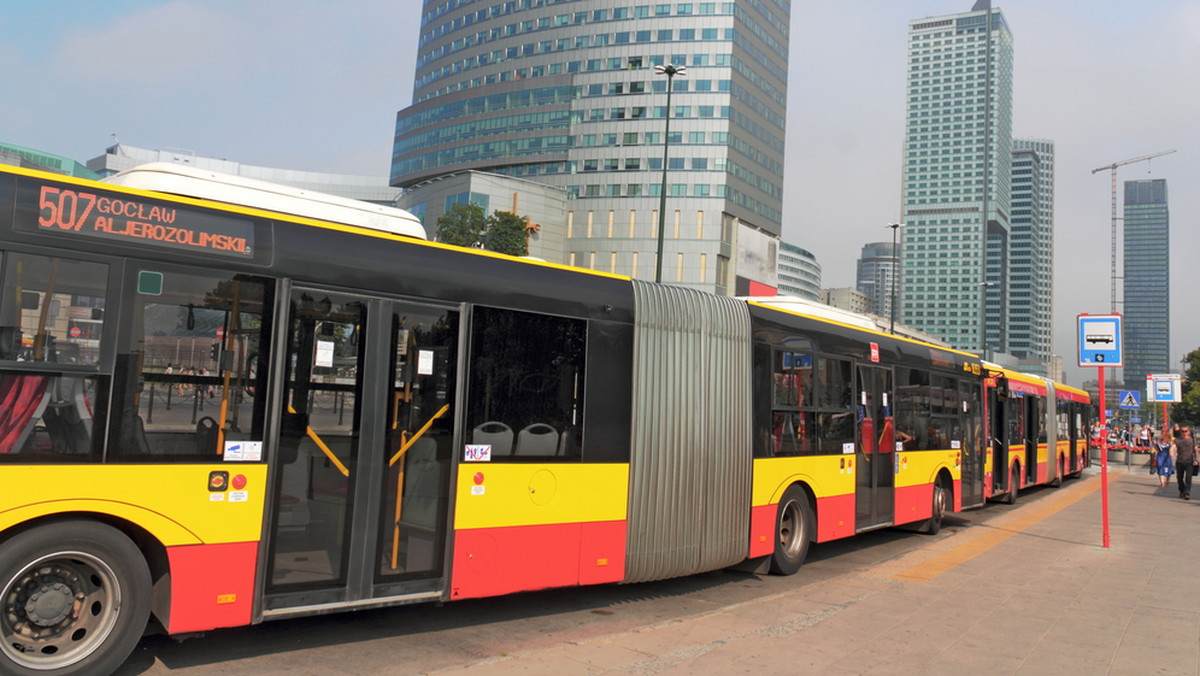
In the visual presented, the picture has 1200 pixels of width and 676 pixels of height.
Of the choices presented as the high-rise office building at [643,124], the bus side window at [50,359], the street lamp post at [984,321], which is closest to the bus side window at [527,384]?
the bus side window at [50,359]

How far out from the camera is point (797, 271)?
179750 mm

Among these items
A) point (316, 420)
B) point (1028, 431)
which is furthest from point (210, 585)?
point (1028, 431)

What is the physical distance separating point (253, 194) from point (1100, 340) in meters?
13.0

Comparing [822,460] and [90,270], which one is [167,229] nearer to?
[90,270]

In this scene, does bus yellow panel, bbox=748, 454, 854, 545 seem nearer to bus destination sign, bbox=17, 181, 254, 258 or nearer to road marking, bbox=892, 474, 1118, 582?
road marking, bbox=892, 474, 1118, 582

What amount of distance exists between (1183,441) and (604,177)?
78.6 meters

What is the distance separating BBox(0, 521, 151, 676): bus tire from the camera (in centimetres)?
476

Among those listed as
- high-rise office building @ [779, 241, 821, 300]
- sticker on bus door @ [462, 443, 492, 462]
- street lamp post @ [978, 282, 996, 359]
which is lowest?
sticker on bus door @ [462, 443, 492, 462]

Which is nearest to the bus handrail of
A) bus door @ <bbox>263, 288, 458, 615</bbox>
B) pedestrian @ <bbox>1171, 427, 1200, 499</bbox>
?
bus door @ <bbox>263, 288, 458, 615</bbox>

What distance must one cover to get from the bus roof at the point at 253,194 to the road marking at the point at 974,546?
726 cm

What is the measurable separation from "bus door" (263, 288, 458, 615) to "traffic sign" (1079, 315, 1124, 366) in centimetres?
1145

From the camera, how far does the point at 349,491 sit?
5.98m

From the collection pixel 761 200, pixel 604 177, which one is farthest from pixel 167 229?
pixel 761 200

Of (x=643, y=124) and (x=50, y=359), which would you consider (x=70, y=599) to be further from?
(x=643, y=124)
